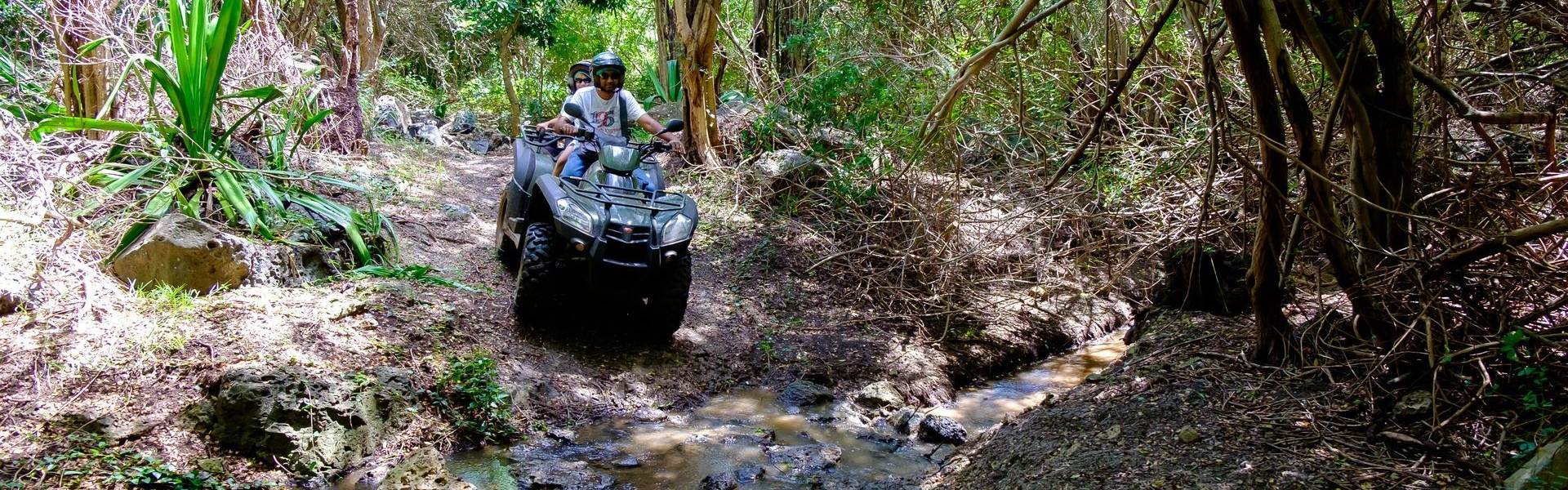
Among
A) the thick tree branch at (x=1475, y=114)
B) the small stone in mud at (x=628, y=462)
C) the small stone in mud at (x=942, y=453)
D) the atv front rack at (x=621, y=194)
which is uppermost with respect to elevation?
the thick tree branch at (x=1475, y=114)

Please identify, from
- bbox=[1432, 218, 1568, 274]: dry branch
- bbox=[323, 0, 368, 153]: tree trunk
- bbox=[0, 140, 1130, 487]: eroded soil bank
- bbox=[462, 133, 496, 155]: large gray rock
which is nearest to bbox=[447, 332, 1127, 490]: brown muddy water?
bbox=[0, 140, 1130, 487]: eroded soil bank

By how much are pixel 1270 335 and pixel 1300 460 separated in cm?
101

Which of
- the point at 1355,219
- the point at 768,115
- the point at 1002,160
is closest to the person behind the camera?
the point at 1355,219

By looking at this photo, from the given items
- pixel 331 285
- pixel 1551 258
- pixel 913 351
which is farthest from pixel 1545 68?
pixel 331 285

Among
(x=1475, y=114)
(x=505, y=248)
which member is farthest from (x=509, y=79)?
(x=1475, y=114)

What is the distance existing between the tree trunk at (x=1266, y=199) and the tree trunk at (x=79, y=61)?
6018mm

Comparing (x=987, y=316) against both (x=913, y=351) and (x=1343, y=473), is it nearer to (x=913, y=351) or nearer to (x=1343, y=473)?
(x=913, y=351)

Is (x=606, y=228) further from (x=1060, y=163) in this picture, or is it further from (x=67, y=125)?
(x=67, y=125)

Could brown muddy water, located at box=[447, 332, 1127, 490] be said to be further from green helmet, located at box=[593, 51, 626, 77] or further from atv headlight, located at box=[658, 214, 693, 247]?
green helmet, located at box=[593, 51, 626, 77]

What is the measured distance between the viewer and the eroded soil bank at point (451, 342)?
3754 mm

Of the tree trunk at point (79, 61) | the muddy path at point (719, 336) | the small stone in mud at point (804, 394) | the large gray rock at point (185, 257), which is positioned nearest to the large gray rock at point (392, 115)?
the muddy path at point (719, 336)

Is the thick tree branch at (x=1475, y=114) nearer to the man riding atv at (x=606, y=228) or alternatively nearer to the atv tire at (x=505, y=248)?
the man riding atv at (x=606, y=228)

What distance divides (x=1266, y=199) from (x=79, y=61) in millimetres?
6384

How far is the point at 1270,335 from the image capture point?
404 centimetres
